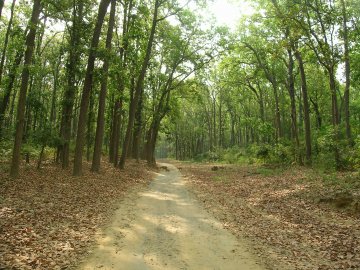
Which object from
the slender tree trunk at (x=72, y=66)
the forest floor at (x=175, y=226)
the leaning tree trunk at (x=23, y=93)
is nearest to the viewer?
the forest floor at (x=175, y=226)

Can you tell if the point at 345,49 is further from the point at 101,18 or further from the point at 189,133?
the point at 189,133

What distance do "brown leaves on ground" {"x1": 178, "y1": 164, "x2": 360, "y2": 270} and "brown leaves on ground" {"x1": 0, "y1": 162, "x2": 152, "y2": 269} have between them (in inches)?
163

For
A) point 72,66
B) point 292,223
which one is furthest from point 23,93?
point 292,223

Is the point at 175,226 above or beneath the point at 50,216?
beneath

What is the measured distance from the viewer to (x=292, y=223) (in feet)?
32.9

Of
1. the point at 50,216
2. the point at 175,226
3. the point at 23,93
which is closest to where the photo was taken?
the point at 50,216

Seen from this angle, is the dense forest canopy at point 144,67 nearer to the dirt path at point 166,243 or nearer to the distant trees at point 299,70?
the distant trees at point 299,70

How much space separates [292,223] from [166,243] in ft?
14.1

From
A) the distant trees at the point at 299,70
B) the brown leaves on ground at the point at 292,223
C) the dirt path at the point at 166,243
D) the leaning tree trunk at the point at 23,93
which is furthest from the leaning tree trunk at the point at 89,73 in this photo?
the distant trees at the point at 299,70

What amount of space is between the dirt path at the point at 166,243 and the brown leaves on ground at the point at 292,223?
0.61 metres

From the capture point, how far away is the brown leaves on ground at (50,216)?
262 inches

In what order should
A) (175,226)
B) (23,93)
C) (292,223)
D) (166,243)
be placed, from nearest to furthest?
(166,243), (175,226), (292,223), (23,93)

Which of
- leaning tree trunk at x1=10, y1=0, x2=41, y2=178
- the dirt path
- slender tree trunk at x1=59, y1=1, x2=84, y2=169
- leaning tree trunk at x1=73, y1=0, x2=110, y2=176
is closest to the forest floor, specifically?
the dirt path

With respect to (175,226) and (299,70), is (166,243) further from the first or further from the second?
(299,70)
